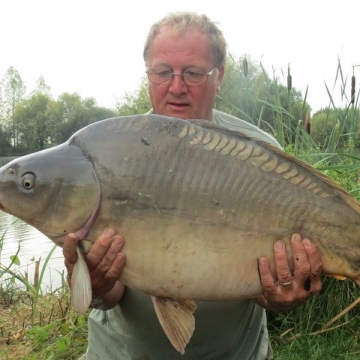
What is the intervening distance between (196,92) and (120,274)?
0.99m

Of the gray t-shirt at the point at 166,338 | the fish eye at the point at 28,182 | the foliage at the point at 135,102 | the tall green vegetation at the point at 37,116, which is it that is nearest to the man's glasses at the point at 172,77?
the gray t-shirt at the point at 166,338

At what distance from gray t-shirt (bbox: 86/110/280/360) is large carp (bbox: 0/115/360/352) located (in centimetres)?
58

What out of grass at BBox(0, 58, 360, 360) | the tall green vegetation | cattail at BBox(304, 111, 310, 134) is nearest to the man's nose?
grass at BBox(0, 58, 360, 360)

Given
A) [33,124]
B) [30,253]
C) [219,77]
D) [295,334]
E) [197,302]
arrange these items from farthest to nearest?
[33,124] < [30,253] < [295,334] < [219,77] < [197,302]

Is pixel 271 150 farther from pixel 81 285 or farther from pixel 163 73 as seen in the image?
pixel 163 73

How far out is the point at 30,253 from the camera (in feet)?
19.3

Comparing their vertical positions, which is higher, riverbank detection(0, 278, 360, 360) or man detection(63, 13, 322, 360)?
man detection(63, 13, 322, 360)

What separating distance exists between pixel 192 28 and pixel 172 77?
0.25 meters

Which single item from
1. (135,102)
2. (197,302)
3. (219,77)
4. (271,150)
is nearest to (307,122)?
(219,77)

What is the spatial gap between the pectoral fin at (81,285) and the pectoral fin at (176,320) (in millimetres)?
208

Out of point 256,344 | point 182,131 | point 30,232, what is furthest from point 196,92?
point 30,232

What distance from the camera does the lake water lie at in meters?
4.62

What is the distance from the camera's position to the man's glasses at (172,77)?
2.29 metres

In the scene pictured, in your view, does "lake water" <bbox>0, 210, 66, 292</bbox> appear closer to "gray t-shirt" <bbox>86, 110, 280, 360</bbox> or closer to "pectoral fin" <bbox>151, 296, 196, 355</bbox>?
"gray t-shirt" <bbox>86, 110, 280, 360</bbox>
